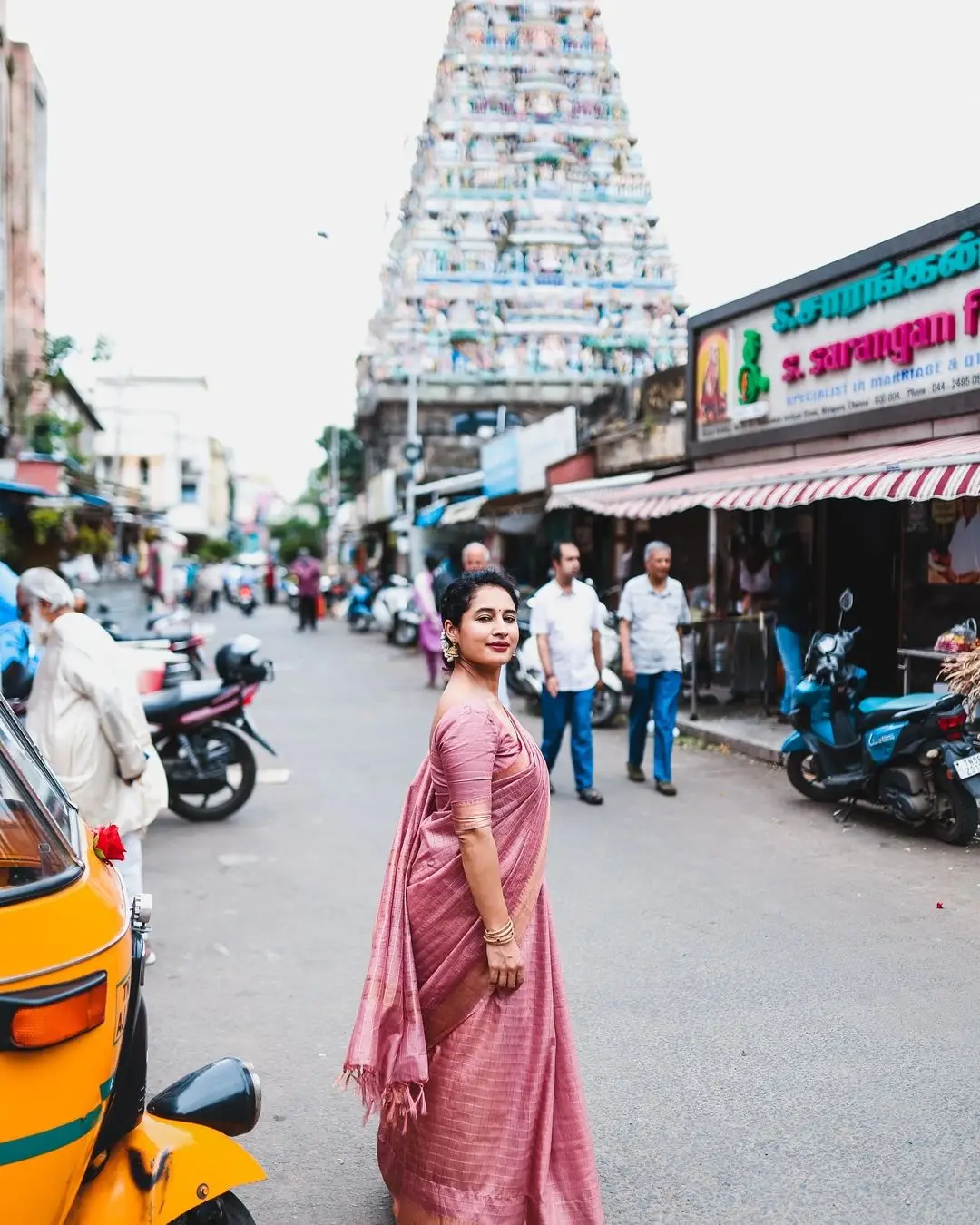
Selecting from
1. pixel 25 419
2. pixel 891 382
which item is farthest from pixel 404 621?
pixel 891 382

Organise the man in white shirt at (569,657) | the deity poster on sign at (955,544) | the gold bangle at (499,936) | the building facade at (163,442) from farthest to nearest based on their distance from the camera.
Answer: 1. the building facade at (163,442)
2. the deity poster on sign at (955,544)
3. the man in white shirt at (569,657)
4. the gold bangle at (499,936)

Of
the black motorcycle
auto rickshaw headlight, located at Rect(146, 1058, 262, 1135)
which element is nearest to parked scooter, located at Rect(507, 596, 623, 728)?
the black motorcycle

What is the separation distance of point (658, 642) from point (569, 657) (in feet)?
2.40

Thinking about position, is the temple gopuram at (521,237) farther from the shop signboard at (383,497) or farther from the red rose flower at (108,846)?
the red rose flower at (108,846)

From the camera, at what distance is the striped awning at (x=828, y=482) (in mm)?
8047

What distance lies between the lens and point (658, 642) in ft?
27.2

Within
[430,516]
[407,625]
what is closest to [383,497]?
[430,516]

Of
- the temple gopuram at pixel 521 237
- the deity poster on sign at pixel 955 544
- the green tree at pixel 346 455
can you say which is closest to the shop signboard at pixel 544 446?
the deity poster on sign at pixel 955 544

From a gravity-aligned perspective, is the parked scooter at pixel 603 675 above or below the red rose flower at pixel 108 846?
below

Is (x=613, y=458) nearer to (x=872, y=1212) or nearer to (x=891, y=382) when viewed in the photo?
(x=891, y=382)

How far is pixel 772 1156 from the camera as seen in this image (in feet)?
10.9

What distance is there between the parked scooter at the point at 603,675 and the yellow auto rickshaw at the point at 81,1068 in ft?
29.6

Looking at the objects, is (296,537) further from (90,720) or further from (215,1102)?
(215,1102)

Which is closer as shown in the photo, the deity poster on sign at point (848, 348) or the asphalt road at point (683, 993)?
the asphalt road at point (683, 993)
